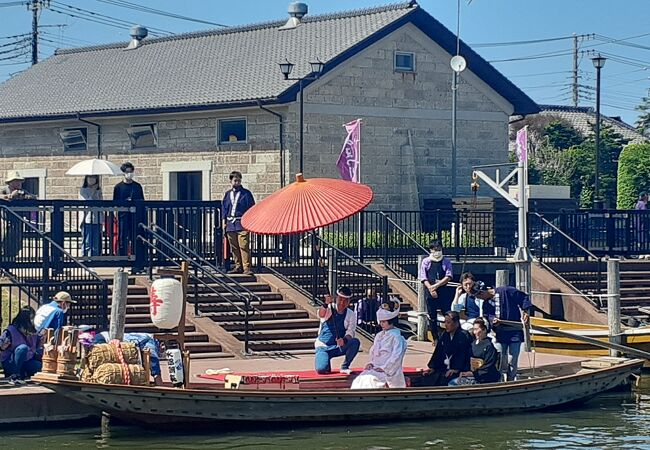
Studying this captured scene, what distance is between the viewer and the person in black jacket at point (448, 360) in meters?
17.9

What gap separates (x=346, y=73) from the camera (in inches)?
1341

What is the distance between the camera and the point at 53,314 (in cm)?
1780

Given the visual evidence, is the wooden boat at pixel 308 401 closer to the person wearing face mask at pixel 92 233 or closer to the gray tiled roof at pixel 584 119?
the person wearing face mask at pixel 92 233

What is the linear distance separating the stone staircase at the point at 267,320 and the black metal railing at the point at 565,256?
8280 millimetres

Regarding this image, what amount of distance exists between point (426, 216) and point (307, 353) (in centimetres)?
1198

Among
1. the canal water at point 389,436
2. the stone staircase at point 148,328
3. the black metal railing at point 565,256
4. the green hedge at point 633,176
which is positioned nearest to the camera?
the canal water at point 389,436

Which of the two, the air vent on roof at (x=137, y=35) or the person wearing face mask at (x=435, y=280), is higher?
the air vent on roof at (x=137, y=35)

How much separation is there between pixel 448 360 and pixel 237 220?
6.84m

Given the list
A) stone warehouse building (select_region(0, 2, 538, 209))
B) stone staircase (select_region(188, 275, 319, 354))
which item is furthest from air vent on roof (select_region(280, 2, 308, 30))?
stone staircase (select_region(188, 275, 319, 354))

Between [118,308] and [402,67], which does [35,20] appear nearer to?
[402,67]

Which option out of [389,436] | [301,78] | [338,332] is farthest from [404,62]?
[389,436]

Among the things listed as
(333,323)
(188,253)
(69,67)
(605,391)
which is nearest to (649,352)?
(605,391)

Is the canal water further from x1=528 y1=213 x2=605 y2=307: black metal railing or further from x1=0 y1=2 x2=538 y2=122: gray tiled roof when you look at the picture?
x1=0 y1=2 x2=538 y2=122: gray tiled roof

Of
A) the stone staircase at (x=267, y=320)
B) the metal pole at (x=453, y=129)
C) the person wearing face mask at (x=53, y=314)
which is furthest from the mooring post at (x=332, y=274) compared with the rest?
the metal pole at (x=453, y=129)
